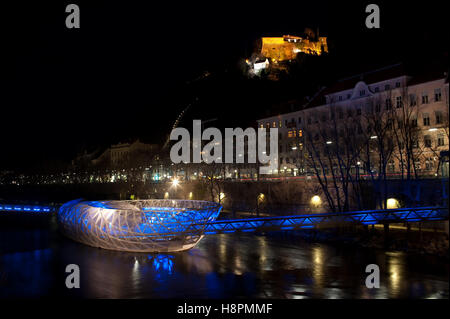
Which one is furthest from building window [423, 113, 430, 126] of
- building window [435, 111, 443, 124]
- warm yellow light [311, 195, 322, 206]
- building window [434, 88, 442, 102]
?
warm yellow light [311, 195, 322, 206]

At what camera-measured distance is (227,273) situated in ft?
79.5

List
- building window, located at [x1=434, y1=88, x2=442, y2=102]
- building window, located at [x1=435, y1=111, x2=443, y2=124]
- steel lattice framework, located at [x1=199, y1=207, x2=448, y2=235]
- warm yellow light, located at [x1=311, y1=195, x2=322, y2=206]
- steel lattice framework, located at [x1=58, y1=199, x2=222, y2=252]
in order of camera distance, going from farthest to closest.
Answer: building window, located at [x1=434, y1=88, x2=442, y2=102]
building window, located at [x1=435, y1=111, x2=443, y2=124]
warm yellow light, located at [x1=311, y1=195, x2=322, y2=206]
steel lattice framework, located at [x1=58, y1=199, x2=222, y2=252]
steel lattice framework, located at [x1=199, y1=207, x2=448, y2=235]

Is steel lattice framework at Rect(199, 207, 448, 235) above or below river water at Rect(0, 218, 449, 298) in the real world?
above

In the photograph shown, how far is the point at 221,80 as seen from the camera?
135 m

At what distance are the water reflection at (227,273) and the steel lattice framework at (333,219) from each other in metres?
1.98

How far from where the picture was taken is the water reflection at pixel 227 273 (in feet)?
65.8

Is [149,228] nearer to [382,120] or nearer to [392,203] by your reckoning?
[392,203]

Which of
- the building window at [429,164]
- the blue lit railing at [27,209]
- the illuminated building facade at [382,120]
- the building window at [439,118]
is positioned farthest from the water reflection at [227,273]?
the blue lit railing at [27,209]

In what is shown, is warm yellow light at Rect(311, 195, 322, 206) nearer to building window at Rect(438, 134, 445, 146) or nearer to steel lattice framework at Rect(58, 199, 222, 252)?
building window at Rect(438, 134, 445, 146)

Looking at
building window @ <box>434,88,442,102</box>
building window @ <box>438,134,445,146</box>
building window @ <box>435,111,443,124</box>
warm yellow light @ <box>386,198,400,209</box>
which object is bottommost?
warm yellow light @ <box>386,198,400,209</box>

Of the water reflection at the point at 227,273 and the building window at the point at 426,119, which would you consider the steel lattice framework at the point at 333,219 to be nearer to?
the water reflection at the point at 227,273

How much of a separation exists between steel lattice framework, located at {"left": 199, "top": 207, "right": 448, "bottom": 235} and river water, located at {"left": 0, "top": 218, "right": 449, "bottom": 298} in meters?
1.99

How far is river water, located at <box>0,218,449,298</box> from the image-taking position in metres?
20.1
